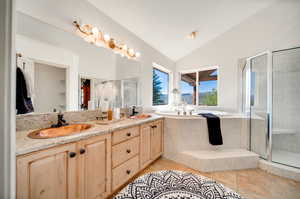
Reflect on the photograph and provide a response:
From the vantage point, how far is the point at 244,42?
3.02 metres

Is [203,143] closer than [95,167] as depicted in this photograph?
No

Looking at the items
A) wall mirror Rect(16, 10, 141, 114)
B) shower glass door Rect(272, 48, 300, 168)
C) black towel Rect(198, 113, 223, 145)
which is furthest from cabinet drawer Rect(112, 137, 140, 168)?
shower glass door Rect(272, 48, 300, 168)

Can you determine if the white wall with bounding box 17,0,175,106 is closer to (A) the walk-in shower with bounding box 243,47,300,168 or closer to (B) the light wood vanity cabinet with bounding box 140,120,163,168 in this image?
(B) the light wood vanity cabinet with bounding box 140,120,163,168

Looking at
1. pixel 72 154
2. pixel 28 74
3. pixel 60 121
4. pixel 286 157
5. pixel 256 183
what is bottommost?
pixel 256 183

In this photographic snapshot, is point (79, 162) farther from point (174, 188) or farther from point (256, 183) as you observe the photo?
point (256, 183)

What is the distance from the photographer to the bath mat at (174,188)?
108 centimetres

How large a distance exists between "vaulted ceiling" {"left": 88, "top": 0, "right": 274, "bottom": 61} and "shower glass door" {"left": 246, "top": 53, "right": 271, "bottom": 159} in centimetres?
105

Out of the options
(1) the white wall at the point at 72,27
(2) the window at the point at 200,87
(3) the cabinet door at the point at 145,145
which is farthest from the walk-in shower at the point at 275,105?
(1) the white wall at the point at 72,27

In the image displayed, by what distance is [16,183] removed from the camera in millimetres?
757

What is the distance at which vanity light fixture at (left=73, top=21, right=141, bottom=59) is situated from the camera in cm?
165

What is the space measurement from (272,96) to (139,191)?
2643 mm

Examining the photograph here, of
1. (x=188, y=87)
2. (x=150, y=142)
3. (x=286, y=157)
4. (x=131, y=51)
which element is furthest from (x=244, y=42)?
(x=150, y=142)

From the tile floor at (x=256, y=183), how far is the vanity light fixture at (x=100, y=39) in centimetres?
201

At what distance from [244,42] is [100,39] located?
10.4 feet
